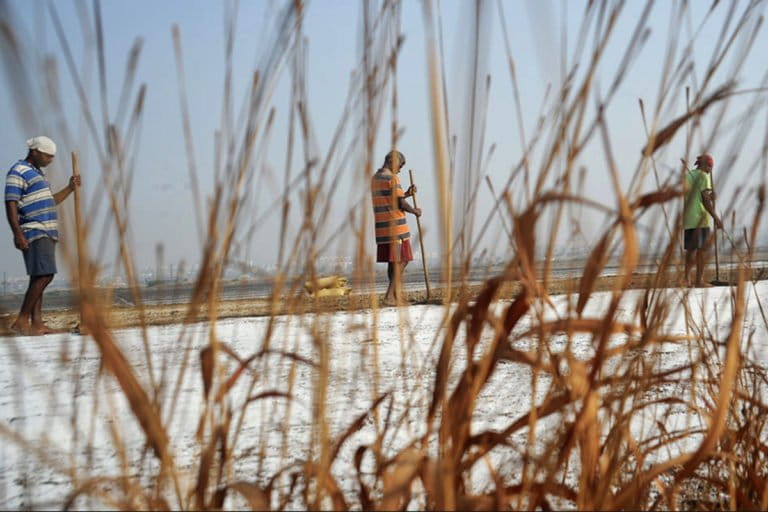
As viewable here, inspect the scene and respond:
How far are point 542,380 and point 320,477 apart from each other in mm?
1184

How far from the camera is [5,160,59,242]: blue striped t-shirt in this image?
143 inches

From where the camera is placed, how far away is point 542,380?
1.72 metres

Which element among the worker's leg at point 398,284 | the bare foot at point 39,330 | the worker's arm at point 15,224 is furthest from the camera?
the worker's arm at point 15,224

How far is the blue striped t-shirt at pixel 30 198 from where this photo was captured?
11.9ft

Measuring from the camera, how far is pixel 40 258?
369 centimetres

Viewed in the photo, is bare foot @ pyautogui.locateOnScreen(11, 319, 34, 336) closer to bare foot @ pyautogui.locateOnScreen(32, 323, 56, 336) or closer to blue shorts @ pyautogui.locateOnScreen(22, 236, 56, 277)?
bare foot @ pyautogui.locateOnScreen(32, 323, 56, 336)

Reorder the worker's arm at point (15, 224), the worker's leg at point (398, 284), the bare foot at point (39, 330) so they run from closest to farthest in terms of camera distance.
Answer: the worker's leg at point (398, 284) → the bare foot at point (39, 330) → the worker's arm at point (15, 224)

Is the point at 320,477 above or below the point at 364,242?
below

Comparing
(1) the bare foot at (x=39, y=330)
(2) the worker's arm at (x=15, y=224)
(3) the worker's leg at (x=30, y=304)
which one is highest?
(2) the worker's arm at (x=15, y=224)

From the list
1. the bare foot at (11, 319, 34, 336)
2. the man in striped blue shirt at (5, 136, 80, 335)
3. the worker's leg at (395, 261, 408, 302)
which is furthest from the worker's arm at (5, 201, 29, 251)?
the worker's leg at (395, 261, 408, 302)

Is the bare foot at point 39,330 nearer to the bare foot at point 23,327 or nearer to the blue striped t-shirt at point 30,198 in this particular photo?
the bare foot at point 23,327

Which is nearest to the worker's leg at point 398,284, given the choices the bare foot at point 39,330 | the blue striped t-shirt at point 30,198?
the bare foot at point 39,330

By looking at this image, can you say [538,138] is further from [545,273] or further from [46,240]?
[46,240]

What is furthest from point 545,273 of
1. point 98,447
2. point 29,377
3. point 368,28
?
point 29,377
